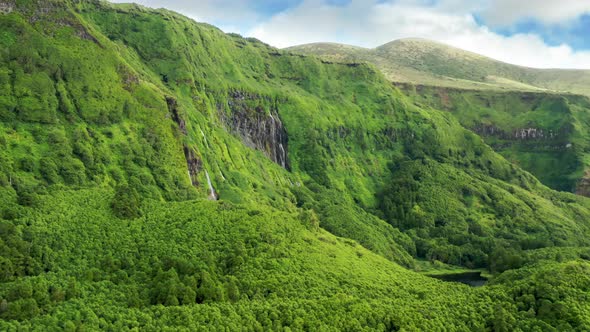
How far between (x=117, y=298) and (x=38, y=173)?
69.9 m

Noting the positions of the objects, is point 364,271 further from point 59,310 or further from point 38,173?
point 38,173

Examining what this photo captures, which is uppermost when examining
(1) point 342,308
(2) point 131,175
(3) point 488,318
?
(2) point 131,175

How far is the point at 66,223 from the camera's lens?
478 ft

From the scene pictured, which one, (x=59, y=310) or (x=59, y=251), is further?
(x=59, y=251)

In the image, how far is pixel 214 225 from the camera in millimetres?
165375

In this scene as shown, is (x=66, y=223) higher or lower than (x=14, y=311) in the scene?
higher

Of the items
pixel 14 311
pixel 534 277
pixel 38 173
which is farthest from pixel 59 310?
pixel 534 277

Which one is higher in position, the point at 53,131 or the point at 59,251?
the point at 53,131

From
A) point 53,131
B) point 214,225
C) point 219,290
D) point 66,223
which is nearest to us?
point 219,290

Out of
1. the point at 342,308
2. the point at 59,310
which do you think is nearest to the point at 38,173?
the point at 59,310

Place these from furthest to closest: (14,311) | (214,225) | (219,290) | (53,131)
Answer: (53,131), (214,225), (219,290), (14,311)

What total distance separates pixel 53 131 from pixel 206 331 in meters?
118

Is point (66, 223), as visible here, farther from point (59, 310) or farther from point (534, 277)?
point (534, 277)

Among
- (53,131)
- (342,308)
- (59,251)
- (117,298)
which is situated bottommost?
(342,308)
